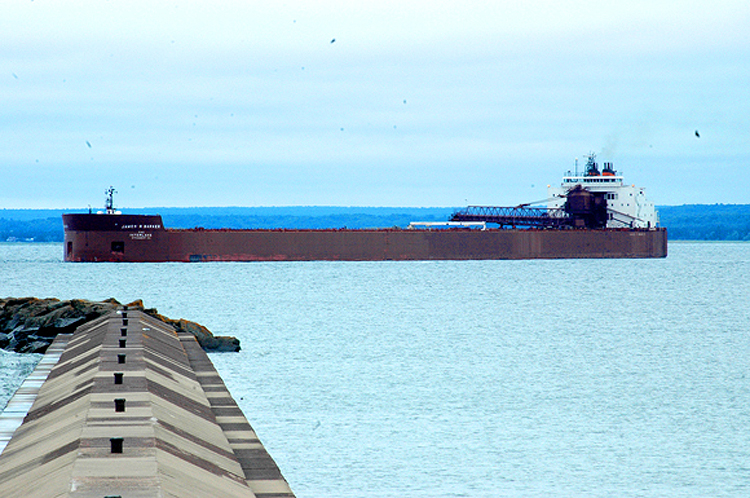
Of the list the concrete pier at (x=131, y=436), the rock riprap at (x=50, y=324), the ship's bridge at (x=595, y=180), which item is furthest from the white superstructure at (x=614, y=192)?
the concrete pier at (x=131, y=436)

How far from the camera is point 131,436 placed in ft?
25.8

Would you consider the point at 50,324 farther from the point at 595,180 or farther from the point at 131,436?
the point at 595,180

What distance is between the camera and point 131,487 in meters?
6.36

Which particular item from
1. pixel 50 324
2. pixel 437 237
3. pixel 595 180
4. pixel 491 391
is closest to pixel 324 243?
pixel 437 237

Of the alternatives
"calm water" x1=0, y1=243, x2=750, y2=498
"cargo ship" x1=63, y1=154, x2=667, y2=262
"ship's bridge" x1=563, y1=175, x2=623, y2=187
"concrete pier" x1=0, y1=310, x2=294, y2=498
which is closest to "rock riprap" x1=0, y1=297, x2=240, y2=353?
"calm water" x1=0, y1=243, x2=750, y2=498

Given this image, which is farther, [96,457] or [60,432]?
[60,432]

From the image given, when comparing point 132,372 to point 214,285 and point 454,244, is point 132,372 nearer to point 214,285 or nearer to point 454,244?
point 214,285

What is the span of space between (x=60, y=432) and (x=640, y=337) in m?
21.2

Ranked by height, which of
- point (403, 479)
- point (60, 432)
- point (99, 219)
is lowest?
point (403, 479)

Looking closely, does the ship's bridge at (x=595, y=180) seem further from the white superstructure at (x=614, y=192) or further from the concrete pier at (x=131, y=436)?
the concrete pier at (x=131, y=436)

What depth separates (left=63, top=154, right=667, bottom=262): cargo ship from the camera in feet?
189

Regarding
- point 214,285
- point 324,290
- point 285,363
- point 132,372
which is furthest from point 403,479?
point 214,285

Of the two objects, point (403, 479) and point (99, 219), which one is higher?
point (99, 219)

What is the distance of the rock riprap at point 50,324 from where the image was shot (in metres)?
20.5
